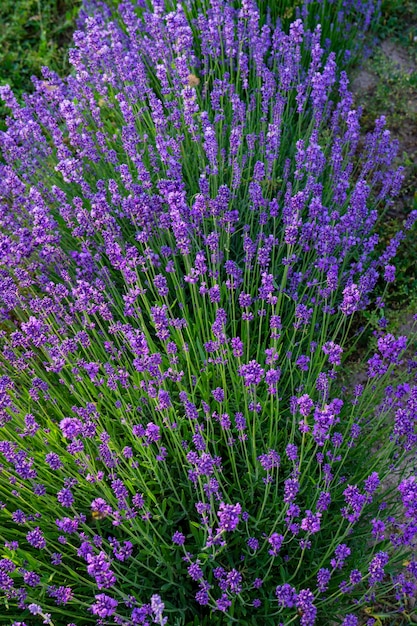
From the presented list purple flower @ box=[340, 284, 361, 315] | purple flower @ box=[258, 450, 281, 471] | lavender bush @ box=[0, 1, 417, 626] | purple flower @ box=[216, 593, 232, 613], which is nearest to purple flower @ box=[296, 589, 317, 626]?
lavender bush @ box=[0, 1, 417, 626]

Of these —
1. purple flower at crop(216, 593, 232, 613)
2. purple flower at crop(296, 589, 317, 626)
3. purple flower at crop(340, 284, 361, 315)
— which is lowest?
purple flower at crop(216, 593, 232, 613)

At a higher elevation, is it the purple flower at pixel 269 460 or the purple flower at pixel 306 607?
the purple flower at pixel 269 460

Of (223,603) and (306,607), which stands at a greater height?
(306,607)

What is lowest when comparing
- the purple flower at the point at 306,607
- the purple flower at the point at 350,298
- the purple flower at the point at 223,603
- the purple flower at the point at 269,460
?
the purple flower at the point at 223,603

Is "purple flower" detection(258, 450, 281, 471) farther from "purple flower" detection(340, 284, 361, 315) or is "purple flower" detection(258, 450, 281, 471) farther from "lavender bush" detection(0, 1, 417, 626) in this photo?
"purple flower" detection(340, 284, 361, 315)

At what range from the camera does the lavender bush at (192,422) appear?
218 cm

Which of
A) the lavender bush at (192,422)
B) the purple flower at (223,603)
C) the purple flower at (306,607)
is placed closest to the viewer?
the purple flower at (306,607)

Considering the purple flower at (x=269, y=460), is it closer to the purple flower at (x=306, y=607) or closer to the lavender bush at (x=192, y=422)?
the lavender bush at (x=192, y=422)

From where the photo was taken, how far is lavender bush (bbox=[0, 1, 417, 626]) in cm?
218

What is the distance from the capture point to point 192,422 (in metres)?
2.80

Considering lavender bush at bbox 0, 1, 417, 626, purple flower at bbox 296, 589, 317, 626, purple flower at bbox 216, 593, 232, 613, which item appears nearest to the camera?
purple flower at bbox 296, 589, 317, 626

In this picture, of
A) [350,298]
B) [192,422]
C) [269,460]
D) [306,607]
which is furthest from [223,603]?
[350,298]

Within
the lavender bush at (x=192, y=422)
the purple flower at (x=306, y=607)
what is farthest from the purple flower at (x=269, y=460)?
the purple flower at (x=306, y=607)

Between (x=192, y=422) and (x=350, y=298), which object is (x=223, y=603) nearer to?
(x=192, y=422)
